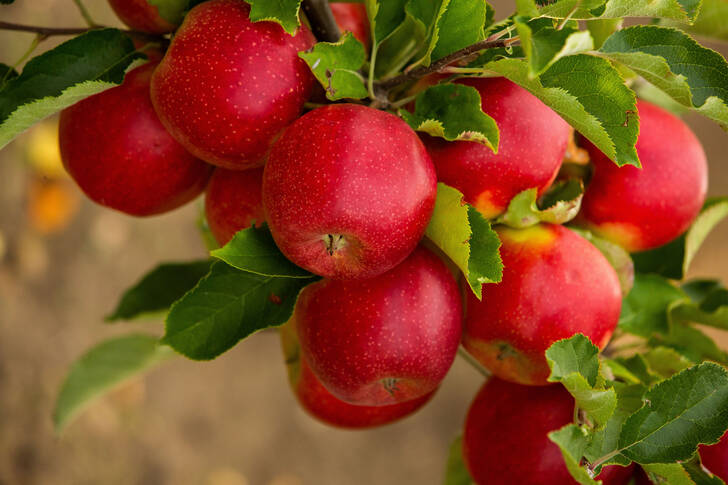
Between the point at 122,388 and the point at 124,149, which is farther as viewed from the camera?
the point at 122,388

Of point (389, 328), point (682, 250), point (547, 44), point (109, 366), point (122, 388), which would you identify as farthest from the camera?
point (122, 388)

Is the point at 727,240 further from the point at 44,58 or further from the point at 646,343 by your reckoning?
the point at 44,58

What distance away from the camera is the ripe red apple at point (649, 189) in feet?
2.06

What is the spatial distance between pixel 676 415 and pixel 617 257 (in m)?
0.17

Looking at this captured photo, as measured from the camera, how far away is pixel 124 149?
563 millimetres

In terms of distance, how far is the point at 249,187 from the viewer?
562 mm

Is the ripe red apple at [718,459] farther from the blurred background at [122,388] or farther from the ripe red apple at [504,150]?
the blurred background at [122,388]

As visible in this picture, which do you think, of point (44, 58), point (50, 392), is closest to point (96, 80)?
point (44, 58)

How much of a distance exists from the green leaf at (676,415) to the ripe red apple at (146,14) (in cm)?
47

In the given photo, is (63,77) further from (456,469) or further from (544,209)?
(456,469)

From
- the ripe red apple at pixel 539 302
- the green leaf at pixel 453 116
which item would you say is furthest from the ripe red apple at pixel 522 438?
the green leaf at pixel 453 116

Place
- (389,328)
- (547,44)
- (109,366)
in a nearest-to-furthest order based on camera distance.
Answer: (547,44), (389,328), (109,366)

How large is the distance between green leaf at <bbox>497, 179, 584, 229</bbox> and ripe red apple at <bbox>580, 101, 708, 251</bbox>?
0.06m

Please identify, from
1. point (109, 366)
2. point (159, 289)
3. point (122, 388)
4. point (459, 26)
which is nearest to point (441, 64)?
point (459, 26)
